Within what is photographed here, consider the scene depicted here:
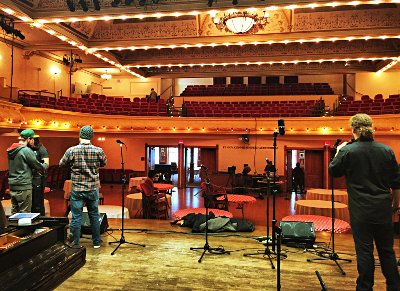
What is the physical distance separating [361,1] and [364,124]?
6.29 m

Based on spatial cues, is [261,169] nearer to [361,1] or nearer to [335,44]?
[335,44]

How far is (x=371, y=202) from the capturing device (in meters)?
2.43

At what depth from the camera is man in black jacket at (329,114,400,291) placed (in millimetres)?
→ 2430

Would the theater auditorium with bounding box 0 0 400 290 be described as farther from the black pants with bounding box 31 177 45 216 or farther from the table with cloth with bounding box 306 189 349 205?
the black pants with bounding box 31 177 45 216

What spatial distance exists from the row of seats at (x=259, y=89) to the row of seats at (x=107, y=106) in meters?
2.88

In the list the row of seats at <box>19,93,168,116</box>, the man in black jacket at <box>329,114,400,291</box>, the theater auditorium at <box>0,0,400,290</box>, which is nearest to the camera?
the man in black jacket at <box>329,114,400,291</box>

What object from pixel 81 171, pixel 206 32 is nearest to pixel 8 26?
pixel 206 32

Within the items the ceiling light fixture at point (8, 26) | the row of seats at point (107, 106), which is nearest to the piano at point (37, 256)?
the ceiling light fixture at point (8, 26)

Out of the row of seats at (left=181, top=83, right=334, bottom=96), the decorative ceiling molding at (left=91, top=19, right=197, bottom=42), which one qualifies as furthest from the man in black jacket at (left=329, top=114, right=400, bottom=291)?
the row of seats at (left=181, top=83, right=334, bottom=96)

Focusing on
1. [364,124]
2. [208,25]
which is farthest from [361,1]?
[364,124]

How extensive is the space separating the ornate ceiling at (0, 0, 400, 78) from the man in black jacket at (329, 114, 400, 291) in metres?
6.03

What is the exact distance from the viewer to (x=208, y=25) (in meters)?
10.6

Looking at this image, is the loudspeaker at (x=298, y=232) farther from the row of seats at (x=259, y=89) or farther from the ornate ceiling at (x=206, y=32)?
the row of seats at (x=259, y=89)

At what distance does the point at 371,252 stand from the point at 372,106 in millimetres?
11971
